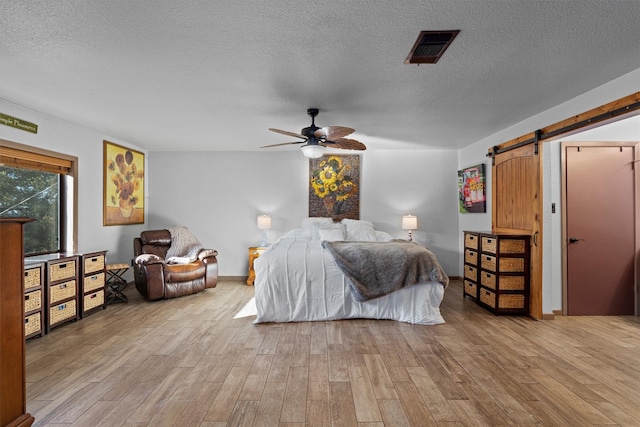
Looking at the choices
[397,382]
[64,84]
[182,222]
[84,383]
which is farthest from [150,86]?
[182,222]

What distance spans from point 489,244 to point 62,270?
492 cm

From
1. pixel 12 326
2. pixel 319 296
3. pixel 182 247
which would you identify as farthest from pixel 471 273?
pixel 12 326

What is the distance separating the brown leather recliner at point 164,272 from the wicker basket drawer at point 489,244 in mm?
3907

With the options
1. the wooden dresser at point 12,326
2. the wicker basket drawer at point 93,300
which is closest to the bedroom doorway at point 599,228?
the wooden dresser at point 12,326

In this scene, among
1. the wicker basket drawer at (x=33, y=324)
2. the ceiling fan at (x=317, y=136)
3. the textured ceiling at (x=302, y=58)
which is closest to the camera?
the textured ceiling at (x=302, y=58)

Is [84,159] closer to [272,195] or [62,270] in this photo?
[62,270]

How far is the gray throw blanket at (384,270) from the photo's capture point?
362cm

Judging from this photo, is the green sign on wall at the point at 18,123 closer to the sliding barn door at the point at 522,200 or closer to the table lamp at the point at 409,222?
the table lamp at the point at 409,222

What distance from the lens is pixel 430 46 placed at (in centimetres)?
221

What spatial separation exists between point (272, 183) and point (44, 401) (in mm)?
4466

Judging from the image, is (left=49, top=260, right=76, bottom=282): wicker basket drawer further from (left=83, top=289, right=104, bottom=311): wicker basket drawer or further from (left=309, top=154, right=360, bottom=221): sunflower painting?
(left=309, top=154, right=360, bottom=221): sunflower painting

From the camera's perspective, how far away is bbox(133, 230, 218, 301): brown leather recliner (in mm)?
4406

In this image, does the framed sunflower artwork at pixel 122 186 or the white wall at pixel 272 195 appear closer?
the framed sunflower artwork at pixel 122 186

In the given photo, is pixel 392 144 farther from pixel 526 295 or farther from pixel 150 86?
pixel 150 86
